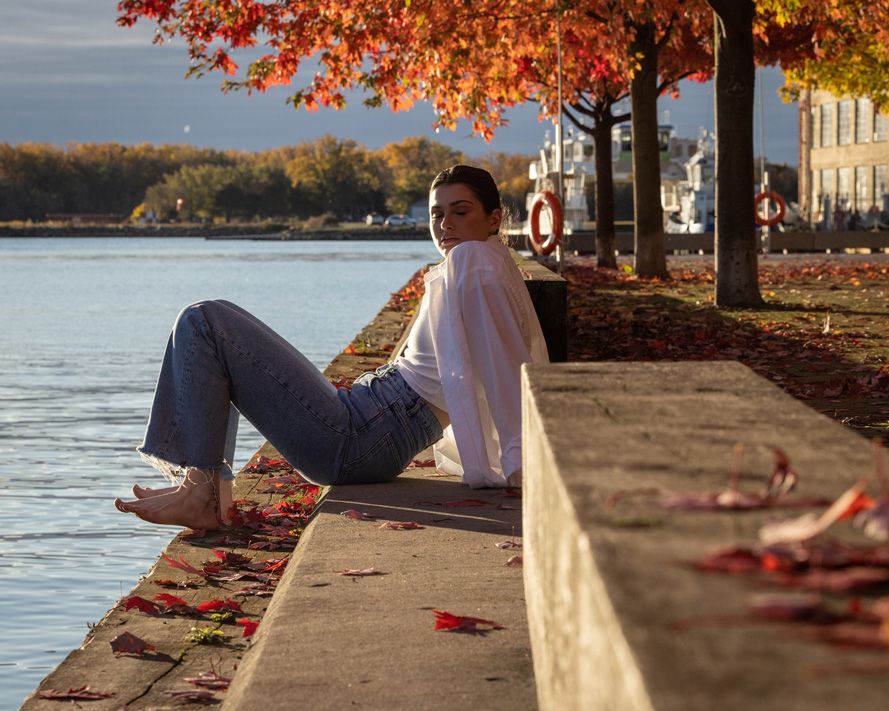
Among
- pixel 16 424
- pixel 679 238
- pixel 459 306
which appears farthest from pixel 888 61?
pixel 459 306

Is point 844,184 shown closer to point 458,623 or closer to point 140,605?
point 140,605

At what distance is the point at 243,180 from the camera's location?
6452 inches

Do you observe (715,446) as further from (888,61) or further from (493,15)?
(888,61)

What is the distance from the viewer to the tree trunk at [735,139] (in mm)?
12602

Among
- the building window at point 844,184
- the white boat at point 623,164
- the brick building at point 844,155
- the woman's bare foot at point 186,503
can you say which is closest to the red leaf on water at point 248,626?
the woman's bare foot at point 186,503

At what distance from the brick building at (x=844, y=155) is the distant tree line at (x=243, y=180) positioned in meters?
95.0

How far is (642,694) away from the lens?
3.48 feet

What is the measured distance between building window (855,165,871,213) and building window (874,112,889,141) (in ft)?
5.82

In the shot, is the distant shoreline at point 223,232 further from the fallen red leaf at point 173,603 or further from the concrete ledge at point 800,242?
the fallen red leaf at point 173,603

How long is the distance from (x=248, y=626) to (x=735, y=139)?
34.3 feet

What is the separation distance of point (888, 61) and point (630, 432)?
24.8 metres

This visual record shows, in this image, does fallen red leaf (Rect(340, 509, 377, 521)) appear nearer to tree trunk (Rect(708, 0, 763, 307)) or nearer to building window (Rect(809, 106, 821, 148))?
tree trunk (Rect(708, 0, 763, 307))

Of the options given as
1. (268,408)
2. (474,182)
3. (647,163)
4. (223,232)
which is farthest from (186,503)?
(223,232)

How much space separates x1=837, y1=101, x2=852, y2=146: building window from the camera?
56438 mm
